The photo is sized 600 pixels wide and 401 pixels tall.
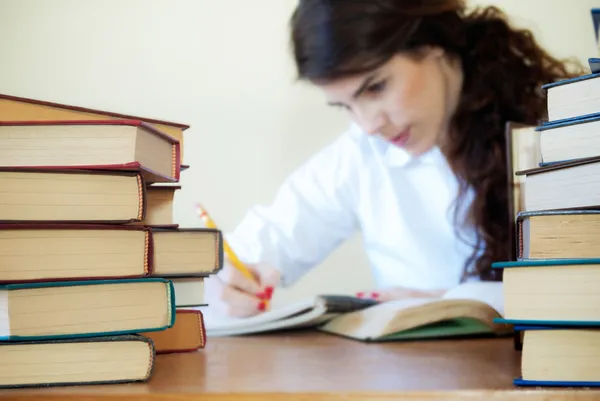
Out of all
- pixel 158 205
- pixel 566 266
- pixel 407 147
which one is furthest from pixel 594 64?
pixel 407 147

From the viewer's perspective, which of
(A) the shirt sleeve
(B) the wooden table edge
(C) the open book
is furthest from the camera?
(A) the shirt sleeve

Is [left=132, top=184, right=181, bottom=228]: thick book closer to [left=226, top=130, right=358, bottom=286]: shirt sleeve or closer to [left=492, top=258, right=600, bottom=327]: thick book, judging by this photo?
[left=492, top=258, right=600, bottom=327]: thick book

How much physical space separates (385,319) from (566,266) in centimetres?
32

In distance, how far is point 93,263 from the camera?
490 mm

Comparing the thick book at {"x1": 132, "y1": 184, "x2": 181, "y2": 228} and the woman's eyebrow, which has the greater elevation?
the woman's eyebrow

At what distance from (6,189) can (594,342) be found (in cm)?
42

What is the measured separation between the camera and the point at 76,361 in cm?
47

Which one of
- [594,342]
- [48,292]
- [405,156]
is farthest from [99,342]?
[405,156]

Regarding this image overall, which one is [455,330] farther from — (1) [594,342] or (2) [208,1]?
(2) [208,1]

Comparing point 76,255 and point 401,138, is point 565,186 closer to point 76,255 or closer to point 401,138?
point 76,255

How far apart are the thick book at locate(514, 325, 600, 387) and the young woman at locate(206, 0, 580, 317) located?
66 cm

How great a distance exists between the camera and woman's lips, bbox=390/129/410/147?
4.42 feet

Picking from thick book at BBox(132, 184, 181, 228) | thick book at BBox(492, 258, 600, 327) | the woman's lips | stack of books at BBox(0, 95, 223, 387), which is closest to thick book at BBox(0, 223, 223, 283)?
stack of books at BBox(0, 95, 223, 387)

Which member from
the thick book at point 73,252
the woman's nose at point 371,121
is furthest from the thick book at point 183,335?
the woman's nose at point 371,121
